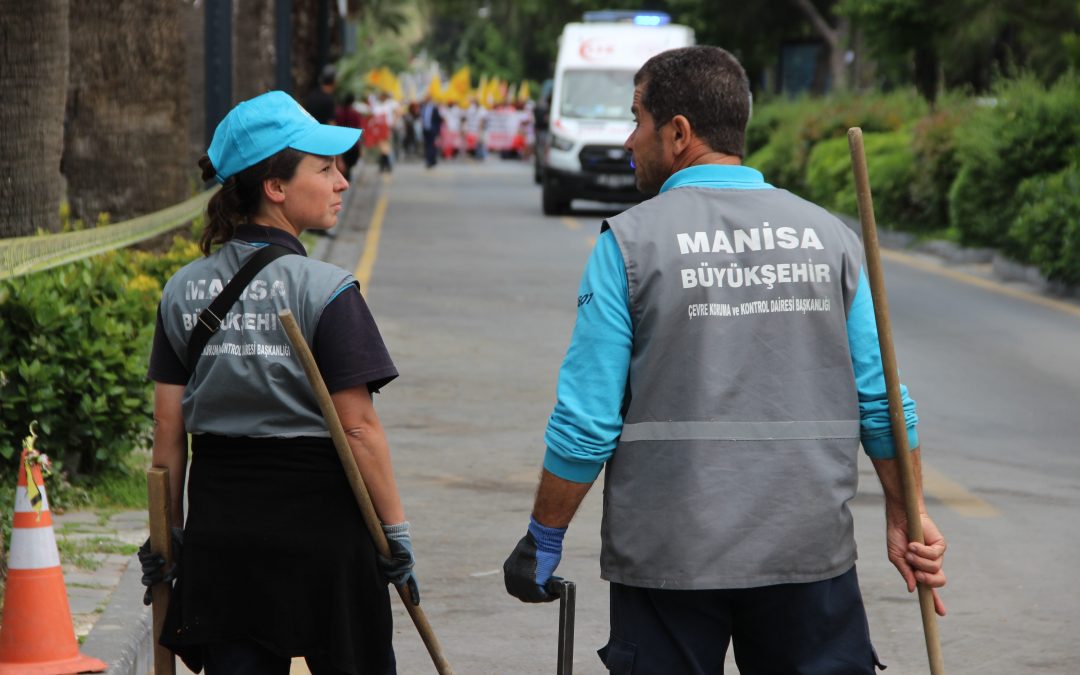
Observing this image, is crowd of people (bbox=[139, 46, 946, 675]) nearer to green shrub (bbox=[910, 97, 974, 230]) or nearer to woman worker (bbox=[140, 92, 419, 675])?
woman worker (bbox=[140, 92, 419, 675])

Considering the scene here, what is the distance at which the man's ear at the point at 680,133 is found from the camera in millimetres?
3240

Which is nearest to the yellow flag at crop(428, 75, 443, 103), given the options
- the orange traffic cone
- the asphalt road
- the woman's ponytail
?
the asphalt road

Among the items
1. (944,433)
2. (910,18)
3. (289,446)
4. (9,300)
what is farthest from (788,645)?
(910,18)

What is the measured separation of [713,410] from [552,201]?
24.6 meters

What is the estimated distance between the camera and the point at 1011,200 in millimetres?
18328

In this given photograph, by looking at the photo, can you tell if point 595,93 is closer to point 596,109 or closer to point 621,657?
point 596,109

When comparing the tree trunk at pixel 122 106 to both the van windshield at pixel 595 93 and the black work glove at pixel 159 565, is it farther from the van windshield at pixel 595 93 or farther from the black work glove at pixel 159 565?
the van windshield at pixel 595 93

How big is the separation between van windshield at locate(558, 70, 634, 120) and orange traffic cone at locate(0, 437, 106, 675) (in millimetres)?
23538

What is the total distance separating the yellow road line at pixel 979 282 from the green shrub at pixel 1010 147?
0.58m

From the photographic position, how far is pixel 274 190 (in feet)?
11.5

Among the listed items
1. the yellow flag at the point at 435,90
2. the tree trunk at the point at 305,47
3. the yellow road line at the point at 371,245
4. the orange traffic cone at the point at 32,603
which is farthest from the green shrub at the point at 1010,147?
the yellow flag at the point at 435,90

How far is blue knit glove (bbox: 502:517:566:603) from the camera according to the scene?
10.8 ft

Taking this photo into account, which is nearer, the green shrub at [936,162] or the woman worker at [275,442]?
the woman worker at [275,442]

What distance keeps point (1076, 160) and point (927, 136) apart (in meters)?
4.71
